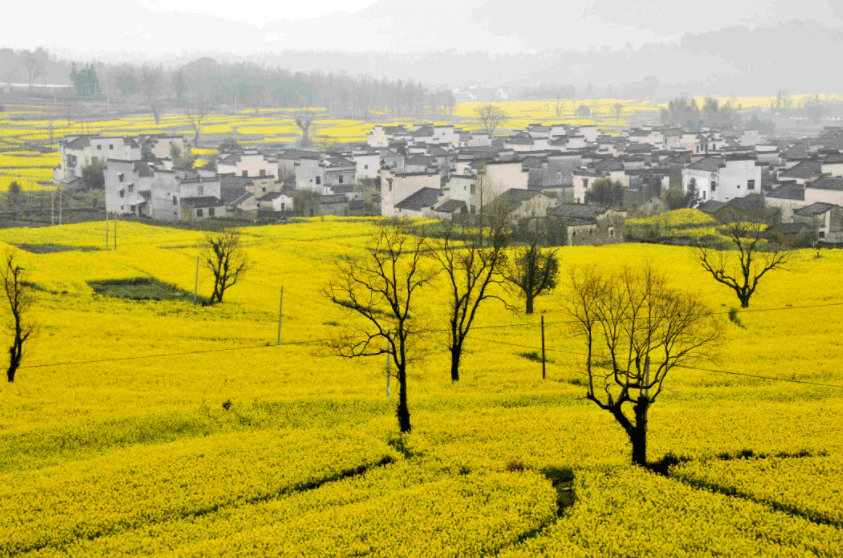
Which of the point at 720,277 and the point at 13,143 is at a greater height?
the point at 13,143

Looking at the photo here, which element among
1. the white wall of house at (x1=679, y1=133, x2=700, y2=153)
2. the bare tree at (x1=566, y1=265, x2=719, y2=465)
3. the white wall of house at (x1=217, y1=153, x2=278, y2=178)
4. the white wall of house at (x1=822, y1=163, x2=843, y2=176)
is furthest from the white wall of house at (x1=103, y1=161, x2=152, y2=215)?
the white wall of house at (x1=679, y1=133, x2=700, y2=153)

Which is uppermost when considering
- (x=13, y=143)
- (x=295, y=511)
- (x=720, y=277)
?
(x=13, y=143)

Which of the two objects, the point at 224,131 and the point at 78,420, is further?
the point at 224,131

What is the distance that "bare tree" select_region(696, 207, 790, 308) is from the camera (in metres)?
39.5

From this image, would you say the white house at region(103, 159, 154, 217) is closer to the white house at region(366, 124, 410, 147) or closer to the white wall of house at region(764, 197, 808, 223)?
the white house at region(366, 124, 410, 147)

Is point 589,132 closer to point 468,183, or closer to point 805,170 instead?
point 805,170

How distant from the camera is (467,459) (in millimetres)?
20844

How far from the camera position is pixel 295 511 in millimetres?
18141

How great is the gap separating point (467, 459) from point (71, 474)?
824cm

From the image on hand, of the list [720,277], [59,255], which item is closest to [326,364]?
[720,277]

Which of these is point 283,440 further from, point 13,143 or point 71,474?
point 13,143

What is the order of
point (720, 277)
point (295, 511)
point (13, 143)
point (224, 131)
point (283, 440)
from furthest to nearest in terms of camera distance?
point (224, 131) < point (13, 143) < point (720, 277) < point (283, 440) < point (295, 511)

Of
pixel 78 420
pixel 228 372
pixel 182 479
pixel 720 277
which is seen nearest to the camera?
pixel 182 479

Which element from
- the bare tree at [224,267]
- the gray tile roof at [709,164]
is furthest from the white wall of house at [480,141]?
the bare tree at [224,267]
